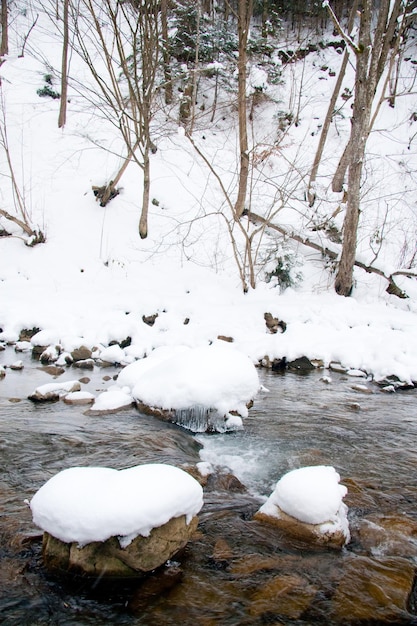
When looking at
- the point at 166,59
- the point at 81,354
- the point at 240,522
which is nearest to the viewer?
the point at 240,522

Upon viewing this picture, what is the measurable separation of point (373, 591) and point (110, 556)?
1.40 meters

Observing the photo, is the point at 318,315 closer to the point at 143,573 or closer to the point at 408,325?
the point at 408,325

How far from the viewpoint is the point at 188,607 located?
2143 millimetres

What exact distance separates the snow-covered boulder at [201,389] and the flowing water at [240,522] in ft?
0.61

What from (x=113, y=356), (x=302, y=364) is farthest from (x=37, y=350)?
(x=302, y=364)

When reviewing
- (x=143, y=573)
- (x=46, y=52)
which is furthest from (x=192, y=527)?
(x=46, y=52)

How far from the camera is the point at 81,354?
764 centimetres

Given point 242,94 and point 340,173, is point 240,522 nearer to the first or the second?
point 242,94

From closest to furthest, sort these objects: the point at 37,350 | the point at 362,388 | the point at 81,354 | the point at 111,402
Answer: the point at 111,402 < the point at 362,388 < the point at 81,354 < the point at 37,350

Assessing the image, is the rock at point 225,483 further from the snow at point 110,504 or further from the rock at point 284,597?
the rock at point 284,597

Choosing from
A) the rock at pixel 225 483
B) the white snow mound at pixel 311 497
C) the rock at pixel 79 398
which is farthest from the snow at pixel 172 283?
the rock at pixel 225 483

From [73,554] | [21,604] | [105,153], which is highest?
[105,153]

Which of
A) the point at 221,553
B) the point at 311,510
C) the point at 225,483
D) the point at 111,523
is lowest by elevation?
the point at 225,483

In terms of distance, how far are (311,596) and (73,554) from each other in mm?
1262
